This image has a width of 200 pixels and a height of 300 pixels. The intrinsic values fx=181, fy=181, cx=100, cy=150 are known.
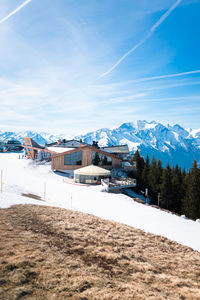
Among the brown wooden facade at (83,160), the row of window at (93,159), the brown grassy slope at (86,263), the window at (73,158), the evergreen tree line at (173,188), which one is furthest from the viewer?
the row of window at (93,159)

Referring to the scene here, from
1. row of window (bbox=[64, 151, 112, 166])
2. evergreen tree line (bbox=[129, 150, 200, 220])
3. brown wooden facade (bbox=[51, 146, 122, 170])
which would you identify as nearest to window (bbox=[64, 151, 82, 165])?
row of window (bbox=[64, 151, 112, 166])

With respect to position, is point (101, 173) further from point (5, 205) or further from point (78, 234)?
point (78, 234)

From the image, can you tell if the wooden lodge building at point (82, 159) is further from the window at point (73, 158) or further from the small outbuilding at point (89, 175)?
the small outbuilding at point (89, 175)

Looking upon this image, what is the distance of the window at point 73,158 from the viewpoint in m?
45.2

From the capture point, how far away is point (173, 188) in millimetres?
45219

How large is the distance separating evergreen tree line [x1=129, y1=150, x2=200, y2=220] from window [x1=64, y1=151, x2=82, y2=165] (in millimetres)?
15946

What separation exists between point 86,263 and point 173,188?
42.3m

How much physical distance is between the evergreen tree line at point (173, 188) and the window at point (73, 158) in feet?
52.3

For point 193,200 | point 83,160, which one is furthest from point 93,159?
point 193,200

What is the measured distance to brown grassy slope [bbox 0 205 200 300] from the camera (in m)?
5.82

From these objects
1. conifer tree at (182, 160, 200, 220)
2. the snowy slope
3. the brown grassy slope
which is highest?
the brown grassy slope

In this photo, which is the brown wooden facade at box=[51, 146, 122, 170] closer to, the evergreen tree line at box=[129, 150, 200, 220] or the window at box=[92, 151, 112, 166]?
the window at box=[92, 151, 112, 166]

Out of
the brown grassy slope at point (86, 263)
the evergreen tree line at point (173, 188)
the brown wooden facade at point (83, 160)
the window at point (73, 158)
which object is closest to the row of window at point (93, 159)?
the window at point (73, 158)

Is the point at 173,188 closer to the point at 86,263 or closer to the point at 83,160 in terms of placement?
the point at 83,160
